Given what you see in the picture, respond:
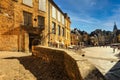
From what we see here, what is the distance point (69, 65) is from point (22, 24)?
1506cm

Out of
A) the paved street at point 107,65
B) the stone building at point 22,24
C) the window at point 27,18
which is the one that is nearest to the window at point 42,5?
the stone building at point 22,24

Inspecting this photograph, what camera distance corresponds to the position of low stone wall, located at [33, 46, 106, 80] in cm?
478

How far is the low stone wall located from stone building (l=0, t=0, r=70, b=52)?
8.48 meters

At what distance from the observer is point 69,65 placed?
21.1 feet

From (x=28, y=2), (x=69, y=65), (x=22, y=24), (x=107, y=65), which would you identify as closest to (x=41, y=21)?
(x=28, y=2)

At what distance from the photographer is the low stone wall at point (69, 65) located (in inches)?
188

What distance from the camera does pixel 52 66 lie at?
8867 mm

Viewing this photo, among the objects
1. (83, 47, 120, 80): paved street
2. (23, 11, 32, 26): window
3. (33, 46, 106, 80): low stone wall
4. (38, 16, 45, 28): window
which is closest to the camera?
(33, 46, 106, 80): low stone wall

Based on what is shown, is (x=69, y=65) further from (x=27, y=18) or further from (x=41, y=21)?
(x=41, y=21)

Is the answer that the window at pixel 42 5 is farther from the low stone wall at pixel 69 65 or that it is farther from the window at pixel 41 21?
the low stone wall at pixel 69 65

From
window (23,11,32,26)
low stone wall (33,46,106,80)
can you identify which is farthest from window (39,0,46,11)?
low stone wall (33,46,106,80)

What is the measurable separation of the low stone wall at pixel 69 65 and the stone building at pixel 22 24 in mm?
8483

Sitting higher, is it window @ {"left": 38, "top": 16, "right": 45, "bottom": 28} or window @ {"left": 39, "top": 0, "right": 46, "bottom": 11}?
A: window @ {"left": 39, "top": 0, "right": 46, "bottom": 11}

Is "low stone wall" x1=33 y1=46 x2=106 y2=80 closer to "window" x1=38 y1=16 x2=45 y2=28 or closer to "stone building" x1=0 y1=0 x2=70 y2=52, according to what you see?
"stone building" x1=0 y1=0 x2=70 y2=52
